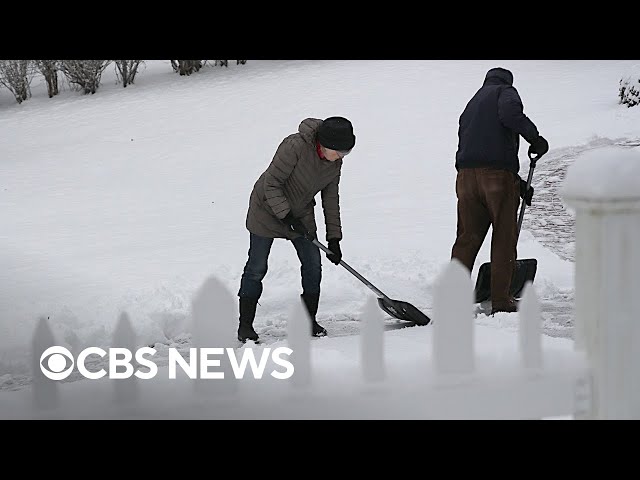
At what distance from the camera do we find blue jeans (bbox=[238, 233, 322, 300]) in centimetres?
441

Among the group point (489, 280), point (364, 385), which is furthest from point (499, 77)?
point (364, 385)

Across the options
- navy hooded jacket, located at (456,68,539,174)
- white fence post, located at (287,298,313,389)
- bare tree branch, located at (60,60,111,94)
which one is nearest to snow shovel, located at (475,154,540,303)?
navy hooded jacket, located at (456,68,539,174)

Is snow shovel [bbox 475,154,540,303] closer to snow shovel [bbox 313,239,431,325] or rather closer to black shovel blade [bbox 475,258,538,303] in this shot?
black shovel blade [bbox 475,258,538,303]

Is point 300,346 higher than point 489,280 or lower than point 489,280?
higher

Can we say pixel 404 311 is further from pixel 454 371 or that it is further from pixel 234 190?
pixel 234 190

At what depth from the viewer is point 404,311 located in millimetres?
4645

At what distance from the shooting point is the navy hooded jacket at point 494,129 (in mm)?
4492

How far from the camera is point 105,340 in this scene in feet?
15.8

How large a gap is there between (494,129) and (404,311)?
1.05m

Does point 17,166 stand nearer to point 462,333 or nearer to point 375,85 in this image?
point 375,85

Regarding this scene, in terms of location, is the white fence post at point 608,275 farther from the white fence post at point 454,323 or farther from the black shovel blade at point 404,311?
the black shovel blade at point 404,311

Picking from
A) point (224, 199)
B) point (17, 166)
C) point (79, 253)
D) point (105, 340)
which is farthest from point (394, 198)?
point (17, 166)

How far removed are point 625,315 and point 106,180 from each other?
9646mm

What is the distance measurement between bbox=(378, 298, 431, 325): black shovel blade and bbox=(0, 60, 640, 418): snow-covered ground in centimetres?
11
